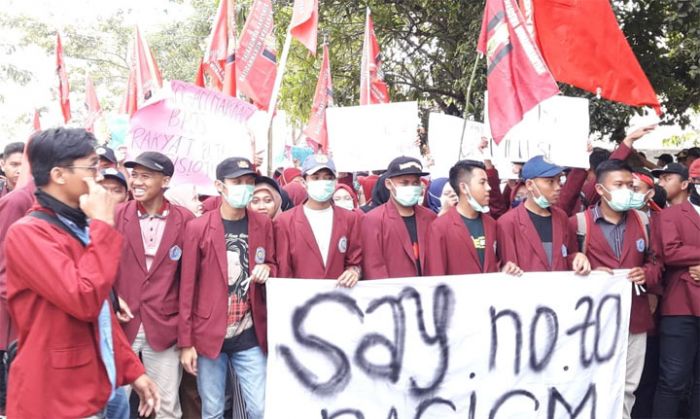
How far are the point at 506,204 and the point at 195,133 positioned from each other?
2976mm

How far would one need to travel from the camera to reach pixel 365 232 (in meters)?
5.13

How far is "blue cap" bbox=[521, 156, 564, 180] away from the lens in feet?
17.2

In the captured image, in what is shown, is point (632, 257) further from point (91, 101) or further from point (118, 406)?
A: point (91, 101)

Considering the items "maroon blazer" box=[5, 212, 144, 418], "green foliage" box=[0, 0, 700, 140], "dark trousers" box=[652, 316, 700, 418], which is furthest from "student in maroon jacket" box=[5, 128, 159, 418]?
"green foliage" box=[0, 0, 700, 140]

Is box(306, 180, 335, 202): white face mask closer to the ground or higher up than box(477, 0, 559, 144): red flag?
closer to the ground

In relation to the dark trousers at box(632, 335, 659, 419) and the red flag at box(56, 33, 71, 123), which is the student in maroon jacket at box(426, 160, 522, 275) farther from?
the red flag at box(56, 33, 71, 123)

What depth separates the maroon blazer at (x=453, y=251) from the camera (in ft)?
16.6

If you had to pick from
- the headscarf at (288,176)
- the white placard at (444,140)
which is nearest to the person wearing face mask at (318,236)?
the white placard at (444,140)

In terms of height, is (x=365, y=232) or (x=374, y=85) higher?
(x=374, y=85)

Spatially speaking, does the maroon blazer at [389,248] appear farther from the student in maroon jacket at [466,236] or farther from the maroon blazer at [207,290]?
the maroon blazer at [207,290]

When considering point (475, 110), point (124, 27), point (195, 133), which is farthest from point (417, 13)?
point (124, 27)

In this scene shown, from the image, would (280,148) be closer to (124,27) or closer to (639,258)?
(639,258)

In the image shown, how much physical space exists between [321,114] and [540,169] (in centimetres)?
532

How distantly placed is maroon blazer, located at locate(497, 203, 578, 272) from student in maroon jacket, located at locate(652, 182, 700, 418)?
2.52 ft
